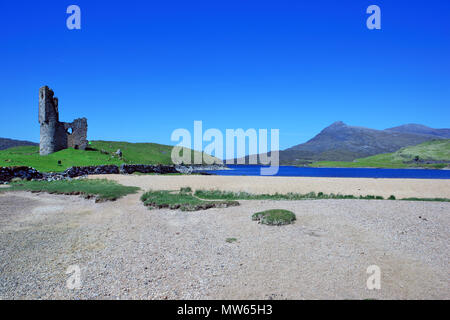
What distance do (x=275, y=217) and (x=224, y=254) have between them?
4634mm

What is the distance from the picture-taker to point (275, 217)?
535 inches

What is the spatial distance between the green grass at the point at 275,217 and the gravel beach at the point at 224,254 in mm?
391

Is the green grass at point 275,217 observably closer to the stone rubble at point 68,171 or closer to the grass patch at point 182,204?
the grass patch at point 182,204

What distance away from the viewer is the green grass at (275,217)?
1334 centimetres

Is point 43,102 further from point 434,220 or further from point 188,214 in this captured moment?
point 434,220

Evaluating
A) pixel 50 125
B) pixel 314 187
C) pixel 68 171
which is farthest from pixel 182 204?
pixel 50 125

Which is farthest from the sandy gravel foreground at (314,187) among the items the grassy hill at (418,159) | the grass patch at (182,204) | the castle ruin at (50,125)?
the grassy hill at (418,159)

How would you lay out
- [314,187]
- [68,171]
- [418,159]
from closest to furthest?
[314,187] → [68,171] → [418,159]

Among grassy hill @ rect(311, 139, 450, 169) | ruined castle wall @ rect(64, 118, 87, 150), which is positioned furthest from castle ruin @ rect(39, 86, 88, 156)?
grassy hill @ rect(311, 139, 450, 169)

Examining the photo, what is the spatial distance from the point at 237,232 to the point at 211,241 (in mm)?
1551

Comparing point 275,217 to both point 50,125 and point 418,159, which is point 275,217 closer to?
point 50,125

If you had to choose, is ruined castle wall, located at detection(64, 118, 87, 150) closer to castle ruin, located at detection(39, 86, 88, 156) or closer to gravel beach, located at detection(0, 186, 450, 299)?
castle ruin, located at detection(39, 86, 88, 156)

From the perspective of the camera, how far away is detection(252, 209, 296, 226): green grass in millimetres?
13344

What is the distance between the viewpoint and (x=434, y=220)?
547 inches
